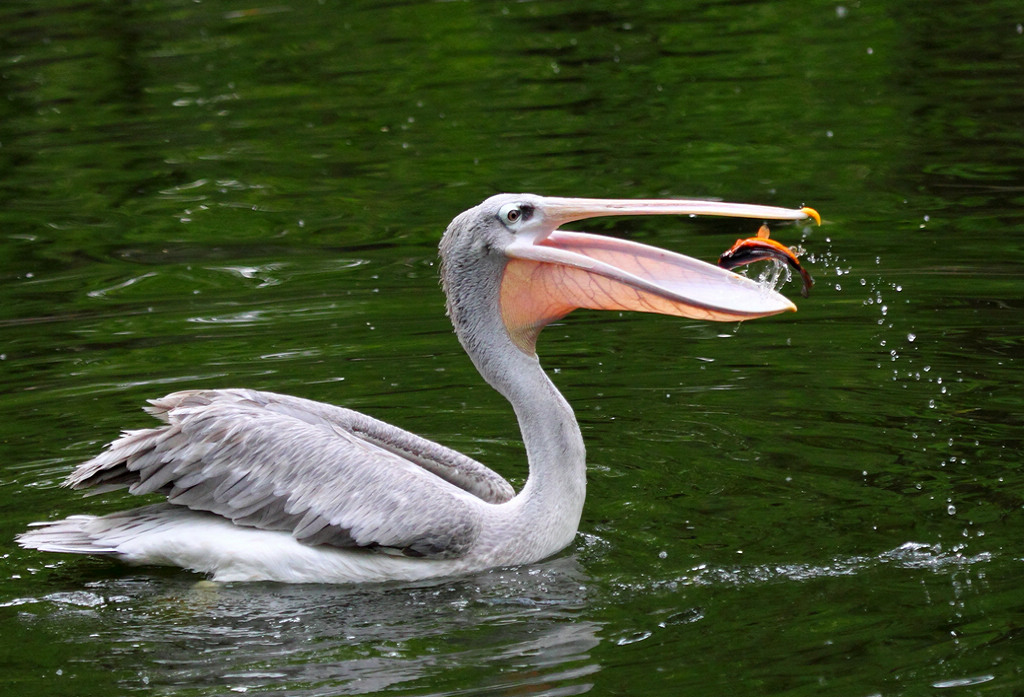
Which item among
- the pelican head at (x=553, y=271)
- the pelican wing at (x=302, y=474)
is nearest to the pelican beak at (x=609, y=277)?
the pelican head at (x=553, y=271)

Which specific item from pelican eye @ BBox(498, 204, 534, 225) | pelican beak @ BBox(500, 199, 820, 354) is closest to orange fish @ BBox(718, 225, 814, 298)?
pelican beak @ BBox(500, 199, 820, 354)

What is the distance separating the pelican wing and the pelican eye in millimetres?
799

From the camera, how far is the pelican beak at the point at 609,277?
4520 mm

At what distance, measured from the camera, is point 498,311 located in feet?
15.9

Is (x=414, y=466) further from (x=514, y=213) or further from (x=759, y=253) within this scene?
(x=759, y=253)

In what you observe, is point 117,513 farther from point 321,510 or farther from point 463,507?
point 463,507

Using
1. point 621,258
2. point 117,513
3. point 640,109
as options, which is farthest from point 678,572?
point 640,109

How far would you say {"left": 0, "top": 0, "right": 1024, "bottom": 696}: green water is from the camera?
13.5 feet

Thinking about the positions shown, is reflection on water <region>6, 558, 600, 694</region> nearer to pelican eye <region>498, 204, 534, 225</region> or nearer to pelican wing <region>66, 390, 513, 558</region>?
pelican wing <region>66, 390, 513, 558</region>

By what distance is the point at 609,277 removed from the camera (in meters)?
4.66

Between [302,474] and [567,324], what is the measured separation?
2.66 meters

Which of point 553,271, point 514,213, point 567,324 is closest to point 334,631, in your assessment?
point 553,271

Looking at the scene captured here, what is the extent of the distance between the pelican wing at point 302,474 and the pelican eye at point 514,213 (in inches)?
31.5

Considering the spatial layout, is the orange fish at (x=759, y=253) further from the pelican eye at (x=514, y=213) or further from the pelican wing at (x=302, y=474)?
the pelican wing at (x=302, y=474)
